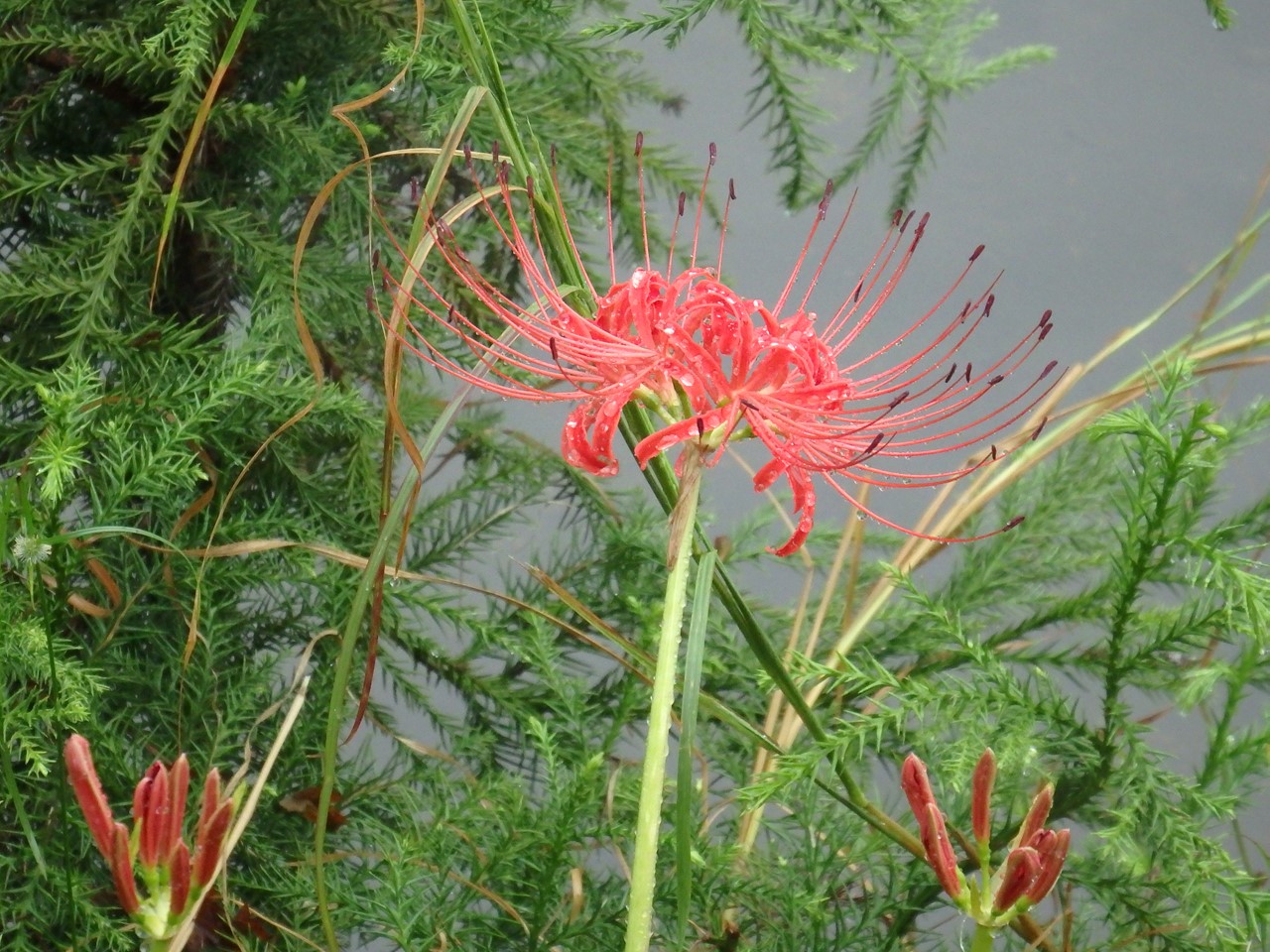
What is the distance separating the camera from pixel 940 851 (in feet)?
1.23

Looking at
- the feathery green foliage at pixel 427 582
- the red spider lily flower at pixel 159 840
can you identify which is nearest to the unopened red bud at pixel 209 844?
the red spider lily flower at pixel 159 840

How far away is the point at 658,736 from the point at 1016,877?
10 cm

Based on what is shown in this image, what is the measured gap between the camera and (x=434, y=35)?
68 cm

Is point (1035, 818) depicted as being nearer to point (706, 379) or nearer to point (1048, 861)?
point (1048, 861)

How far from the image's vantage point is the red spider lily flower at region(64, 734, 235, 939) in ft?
1.09

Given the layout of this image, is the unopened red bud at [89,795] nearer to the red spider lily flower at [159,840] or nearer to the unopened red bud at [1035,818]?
the red spider lily flower at [159,840]

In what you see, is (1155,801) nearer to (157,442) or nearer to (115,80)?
(157,442)

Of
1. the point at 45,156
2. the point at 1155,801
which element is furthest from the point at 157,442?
the point at 1155,801

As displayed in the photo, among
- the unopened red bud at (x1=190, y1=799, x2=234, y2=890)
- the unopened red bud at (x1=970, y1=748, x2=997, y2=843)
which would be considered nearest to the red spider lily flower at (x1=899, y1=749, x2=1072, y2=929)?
the unopened red bud at (x1=970, y1=748, x2=997, y2=843)

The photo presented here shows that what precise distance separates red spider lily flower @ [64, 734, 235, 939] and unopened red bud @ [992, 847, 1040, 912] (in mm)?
197

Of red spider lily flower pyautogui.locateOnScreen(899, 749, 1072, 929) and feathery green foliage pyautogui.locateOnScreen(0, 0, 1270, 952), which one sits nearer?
red spider lily flower pyautogui.locateOnScreen(899, 749, 1072, 929)

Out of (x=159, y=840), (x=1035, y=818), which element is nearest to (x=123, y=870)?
(x=159, y=840)

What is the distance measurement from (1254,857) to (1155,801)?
0.87 metres

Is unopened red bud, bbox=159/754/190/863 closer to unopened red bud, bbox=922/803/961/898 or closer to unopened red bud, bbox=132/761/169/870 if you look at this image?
unopened red bud, bbox=132/761/169/870
